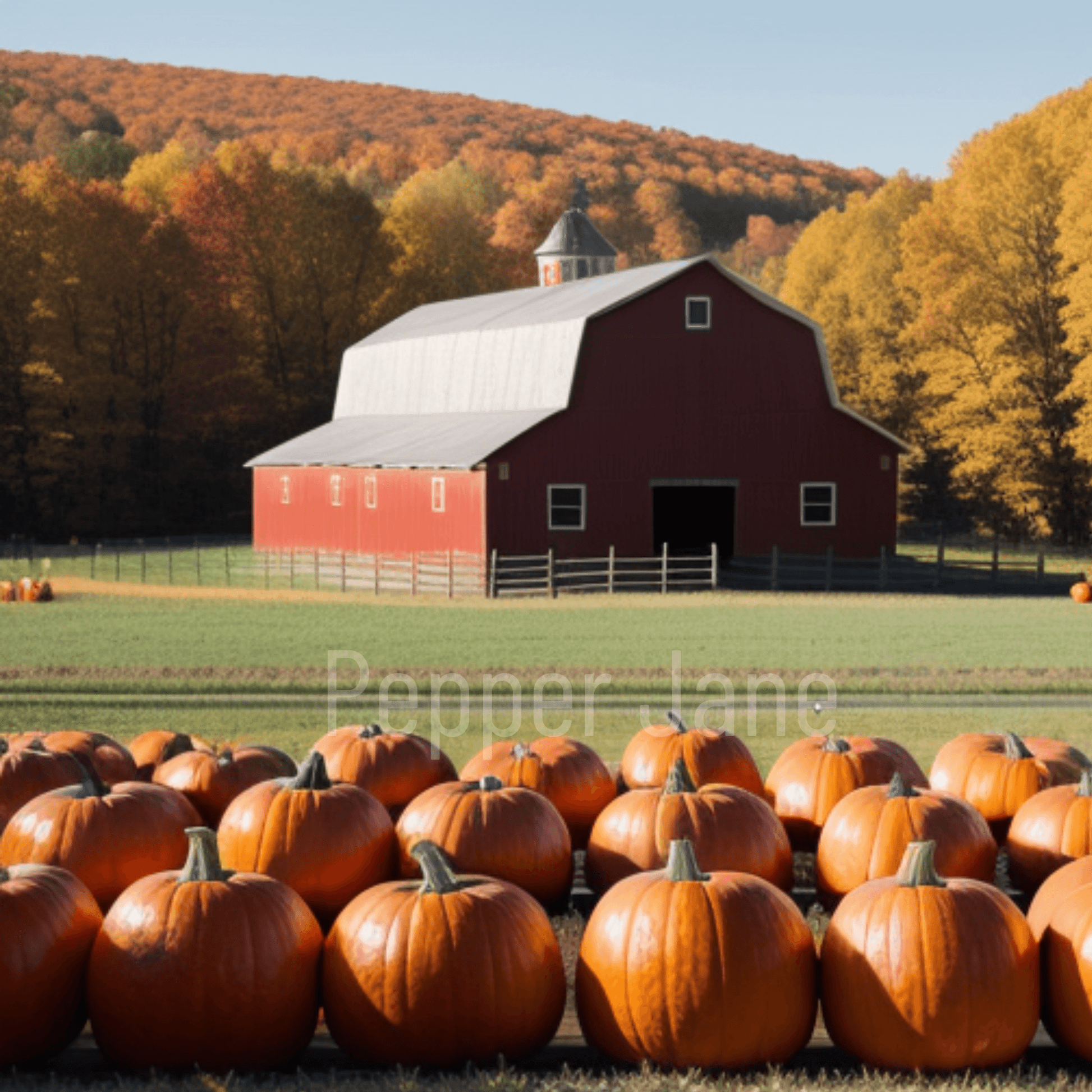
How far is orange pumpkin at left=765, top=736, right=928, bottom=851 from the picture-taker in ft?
27.3

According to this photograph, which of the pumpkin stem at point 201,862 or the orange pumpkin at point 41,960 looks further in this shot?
the pumpkin stem at point 201,862

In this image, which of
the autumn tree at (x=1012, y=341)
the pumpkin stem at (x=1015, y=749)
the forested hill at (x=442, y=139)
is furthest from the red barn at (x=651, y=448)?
the forested hill at (x=442, y=139)

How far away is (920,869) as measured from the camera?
590cm

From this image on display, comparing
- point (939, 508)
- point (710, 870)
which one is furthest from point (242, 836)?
point (939, 508)

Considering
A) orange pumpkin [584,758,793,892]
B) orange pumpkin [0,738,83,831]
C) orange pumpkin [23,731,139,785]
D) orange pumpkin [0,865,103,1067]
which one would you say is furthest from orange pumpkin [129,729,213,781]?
orange pumpkin [0,865,103,1067]

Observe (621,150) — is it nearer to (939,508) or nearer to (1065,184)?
(939,508)

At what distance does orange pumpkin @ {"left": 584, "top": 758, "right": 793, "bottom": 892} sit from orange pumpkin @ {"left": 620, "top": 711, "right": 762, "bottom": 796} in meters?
0.98

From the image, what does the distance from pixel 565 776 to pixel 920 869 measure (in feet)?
8.77

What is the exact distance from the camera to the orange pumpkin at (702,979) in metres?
5.75

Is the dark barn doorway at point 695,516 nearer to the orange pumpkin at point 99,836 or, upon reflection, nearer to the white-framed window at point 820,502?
the white-framed window at point 820,502

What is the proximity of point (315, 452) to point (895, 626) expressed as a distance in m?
22.5

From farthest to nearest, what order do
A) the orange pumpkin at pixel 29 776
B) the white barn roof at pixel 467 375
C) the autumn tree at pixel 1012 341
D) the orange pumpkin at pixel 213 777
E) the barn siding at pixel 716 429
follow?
the autumn tree at pixel 1012 341, the white barn roof at pixel 467 375, the barn siding at pixel 716 429, the orange pumpkin at pixel 213 777, the orange pumpkin at pixel 29 776

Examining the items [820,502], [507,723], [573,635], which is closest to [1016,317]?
[820,502]

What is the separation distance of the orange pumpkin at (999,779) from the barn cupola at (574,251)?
48.0m
